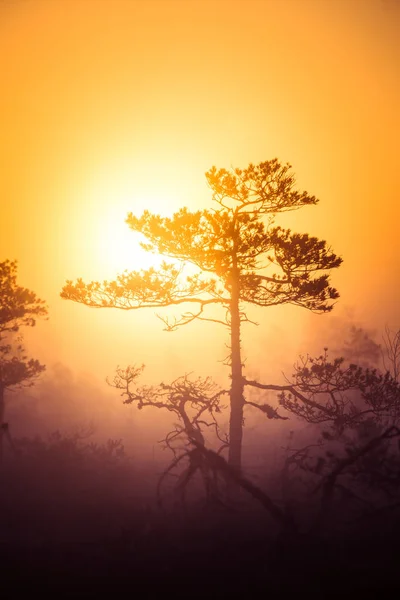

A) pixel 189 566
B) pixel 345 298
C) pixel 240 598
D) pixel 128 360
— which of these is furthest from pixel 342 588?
pixel 345 298

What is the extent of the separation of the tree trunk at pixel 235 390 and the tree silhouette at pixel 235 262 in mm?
34

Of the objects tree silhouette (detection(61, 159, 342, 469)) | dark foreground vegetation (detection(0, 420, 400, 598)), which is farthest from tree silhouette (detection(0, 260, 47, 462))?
dark foreground vegetation (detection(0, 420, 400, 598))

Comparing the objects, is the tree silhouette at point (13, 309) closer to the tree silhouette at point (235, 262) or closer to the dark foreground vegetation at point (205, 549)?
the tree silhouette at point (235, 262)

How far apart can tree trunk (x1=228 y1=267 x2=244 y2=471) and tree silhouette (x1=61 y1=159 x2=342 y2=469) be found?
0.11 feet

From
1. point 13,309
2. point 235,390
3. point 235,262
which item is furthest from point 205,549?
point 13,309

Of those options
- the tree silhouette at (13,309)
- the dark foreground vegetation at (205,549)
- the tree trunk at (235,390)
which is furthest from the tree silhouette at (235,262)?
the tree silhouette at (13,309)

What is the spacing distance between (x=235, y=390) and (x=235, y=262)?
4.66 metres

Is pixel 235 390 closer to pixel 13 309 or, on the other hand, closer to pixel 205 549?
pixel 205 549

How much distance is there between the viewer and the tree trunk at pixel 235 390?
40.8 feet

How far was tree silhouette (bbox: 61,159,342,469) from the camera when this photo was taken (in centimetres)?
1242

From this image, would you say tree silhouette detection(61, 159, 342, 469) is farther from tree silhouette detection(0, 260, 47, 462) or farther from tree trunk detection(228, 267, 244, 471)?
tree silhouette detection(0, 260, 47, 462)

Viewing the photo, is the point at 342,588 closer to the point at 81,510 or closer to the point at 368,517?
the point at 368,517

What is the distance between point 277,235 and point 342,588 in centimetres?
970

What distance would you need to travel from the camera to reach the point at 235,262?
12945 mm
